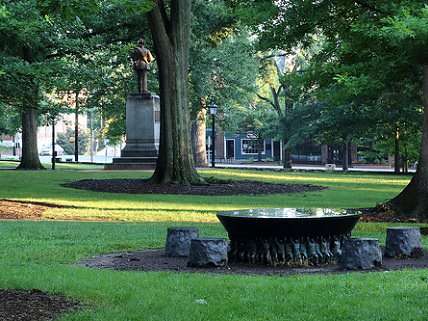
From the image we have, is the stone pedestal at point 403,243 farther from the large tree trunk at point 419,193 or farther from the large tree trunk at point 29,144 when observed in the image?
the large tree trunk at point 29,144

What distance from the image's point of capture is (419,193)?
1683cm

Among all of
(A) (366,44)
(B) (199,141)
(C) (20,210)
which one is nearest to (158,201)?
(C) (20,210)

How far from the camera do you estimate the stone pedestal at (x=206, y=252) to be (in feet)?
30.6

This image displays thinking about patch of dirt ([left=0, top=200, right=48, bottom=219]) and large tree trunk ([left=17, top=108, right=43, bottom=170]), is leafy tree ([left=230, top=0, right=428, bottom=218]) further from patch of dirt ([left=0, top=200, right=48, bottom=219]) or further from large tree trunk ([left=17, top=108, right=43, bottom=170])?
large tree trunk ([left=17, top=108, right=43, bottom=170])

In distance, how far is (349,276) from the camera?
829cm

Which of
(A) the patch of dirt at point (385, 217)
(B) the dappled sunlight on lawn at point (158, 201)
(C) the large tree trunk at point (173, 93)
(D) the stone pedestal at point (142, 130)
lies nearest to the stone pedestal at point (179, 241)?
(B) the dappled sunlight on lawn at point (158, 201)

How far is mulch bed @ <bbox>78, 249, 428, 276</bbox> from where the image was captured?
9.14 meters

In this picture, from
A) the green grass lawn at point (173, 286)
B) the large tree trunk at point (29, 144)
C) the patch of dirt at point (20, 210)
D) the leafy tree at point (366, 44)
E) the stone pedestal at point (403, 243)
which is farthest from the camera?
the large tree trunk at point (29, 144)

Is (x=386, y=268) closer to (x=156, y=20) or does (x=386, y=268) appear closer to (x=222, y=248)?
(x=222, y=248)

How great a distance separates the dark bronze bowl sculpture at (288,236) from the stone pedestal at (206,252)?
594 millimetres

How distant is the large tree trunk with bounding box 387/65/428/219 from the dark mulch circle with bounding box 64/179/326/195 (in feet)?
22.6

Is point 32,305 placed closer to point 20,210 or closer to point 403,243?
point 403,243

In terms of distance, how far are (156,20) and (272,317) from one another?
19961mm

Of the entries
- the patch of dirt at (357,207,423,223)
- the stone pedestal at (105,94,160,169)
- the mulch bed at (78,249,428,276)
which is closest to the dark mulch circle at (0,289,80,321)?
the mulch bed at (78,249,428,276)
